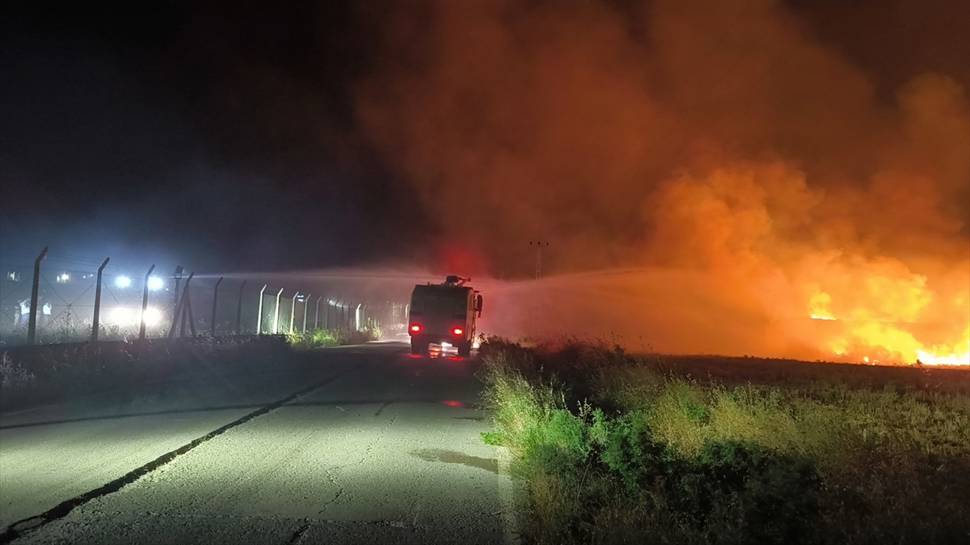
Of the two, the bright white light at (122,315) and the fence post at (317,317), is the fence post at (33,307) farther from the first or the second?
the fence post at (317,317)

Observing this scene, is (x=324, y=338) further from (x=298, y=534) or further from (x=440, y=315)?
(x=298, y=534)

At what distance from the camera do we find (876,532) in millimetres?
5051

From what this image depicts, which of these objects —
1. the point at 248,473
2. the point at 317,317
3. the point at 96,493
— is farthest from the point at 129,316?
the point at 96,493

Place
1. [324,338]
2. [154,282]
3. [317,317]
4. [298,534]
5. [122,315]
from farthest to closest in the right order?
1. [317,317]
2. [324,338]
3. [122,315]
4. [154,282]
5. [298,534]

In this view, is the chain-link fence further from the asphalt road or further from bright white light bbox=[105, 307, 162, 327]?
the asphalt road

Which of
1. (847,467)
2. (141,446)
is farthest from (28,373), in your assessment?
(847,467)

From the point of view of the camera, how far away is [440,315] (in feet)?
120

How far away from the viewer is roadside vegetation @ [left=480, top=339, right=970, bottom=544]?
530cm

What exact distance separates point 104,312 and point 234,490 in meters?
33.0

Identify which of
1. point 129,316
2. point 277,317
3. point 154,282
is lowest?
point 129,316

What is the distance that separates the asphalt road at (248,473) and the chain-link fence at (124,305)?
25.3ft

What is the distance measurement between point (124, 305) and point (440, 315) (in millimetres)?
18054

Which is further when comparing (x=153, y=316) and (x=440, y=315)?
(x=153, y=316)

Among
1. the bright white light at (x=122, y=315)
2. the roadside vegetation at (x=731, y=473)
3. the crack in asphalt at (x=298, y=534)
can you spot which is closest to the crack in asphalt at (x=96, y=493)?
the crack in asphalt at (x=298, y=534)
